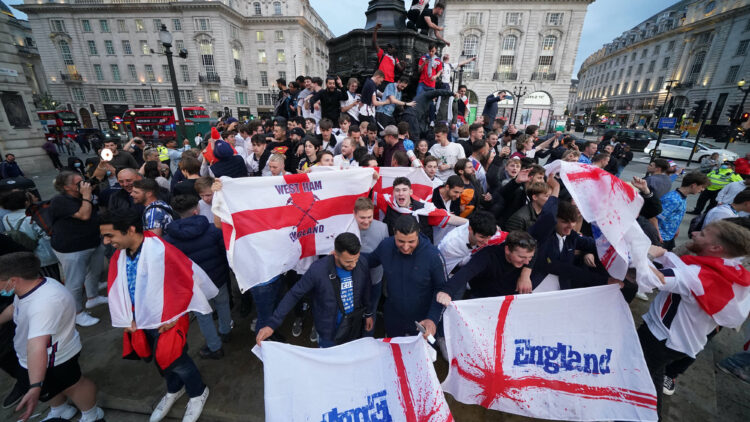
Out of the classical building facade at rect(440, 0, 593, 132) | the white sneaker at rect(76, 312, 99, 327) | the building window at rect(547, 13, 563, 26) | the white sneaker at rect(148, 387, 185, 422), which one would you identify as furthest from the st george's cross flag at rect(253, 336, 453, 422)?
the building window at rect(547, 13, 563, 26)

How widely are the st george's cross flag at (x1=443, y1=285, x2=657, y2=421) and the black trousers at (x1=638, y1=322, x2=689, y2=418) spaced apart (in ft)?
0.60

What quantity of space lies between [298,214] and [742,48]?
63.5 meters

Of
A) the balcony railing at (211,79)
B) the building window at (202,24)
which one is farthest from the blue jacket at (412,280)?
the building window at (202,24)

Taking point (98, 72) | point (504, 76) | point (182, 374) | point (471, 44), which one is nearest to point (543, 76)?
point (504, 76)

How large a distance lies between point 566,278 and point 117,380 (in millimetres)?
5253

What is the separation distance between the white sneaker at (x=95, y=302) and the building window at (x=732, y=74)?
6478 cm

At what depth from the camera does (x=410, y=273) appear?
9.66 ft

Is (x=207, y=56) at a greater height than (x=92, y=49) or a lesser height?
lesser

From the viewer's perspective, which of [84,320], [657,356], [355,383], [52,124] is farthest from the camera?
[52,124]

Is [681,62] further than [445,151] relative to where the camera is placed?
Yes

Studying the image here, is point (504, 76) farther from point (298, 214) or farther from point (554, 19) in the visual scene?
point (298, 214)

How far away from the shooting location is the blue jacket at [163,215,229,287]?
314 cm

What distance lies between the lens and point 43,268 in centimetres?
431

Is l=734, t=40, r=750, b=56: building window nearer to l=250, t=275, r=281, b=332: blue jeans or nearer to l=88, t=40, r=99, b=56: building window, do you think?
l=250, t=275, r=281, b=332: blue jeans
